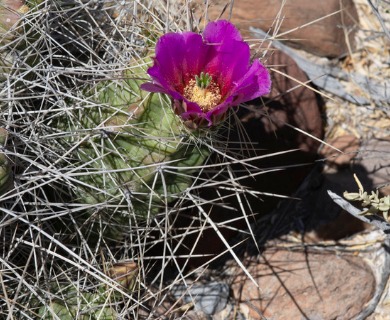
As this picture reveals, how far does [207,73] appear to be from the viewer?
4.57ft

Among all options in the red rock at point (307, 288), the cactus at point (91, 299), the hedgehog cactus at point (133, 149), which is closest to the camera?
the hedgehog cactus at point (133, 149)

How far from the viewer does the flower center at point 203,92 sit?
136cm

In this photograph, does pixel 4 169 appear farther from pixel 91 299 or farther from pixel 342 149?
pixel 342 149

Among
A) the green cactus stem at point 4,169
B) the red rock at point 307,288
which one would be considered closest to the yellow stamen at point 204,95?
the green cactus stem at point 4,169

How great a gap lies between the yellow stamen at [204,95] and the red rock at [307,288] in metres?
0.84

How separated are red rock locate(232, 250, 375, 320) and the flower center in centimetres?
84

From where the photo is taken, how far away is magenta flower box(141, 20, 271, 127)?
4.23 feet

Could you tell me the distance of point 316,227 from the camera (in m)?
2.24

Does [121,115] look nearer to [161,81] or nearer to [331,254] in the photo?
[161,81]

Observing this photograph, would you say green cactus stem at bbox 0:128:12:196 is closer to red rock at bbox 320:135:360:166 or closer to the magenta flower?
the magenta flower

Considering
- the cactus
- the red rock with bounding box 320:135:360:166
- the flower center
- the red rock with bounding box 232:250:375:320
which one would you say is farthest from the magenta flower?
the red rock with bounding box 320:135:360:166

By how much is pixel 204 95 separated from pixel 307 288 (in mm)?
909

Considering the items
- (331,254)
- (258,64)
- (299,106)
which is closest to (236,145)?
(299,106)

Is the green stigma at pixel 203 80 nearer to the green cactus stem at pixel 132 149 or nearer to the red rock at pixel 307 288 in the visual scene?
the green cactus stem at pixel 132 149
